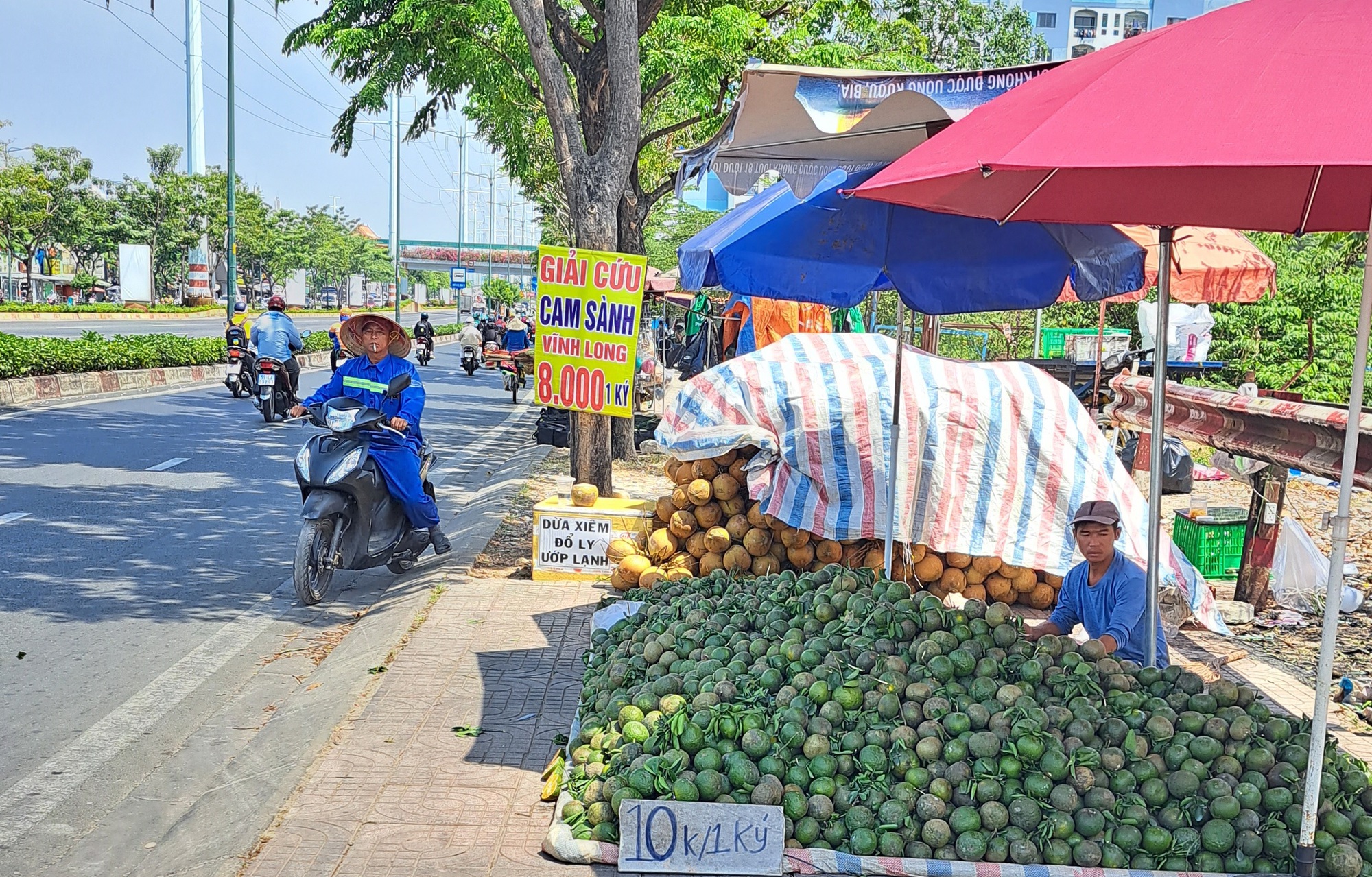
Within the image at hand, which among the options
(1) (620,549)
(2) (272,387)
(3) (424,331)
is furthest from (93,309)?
(1) (620,549)

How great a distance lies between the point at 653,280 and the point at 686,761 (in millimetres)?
19454

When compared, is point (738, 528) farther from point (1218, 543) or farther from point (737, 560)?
point (1218, 543)

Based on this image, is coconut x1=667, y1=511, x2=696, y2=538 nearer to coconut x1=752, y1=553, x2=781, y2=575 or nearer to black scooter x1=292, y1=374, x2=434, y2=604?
coconut x1=752, y1=553, x2=781, y2=575

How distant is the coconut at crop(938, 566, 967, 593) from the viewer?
6.62m

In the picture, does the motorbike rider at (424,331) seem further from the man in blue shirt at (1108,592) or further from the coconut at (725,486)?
the man in blue shirt at (1108,592)

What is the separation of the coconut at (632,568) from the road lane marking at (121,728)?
2134mm

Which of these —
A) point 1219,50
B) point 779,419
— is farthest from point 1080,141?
point 779,419

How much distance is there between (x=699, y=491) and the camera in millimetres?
6633

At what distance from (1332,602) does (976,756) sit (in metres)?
1.13

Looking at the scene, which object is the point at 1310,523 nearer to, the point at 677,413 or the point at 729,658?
the point at 677,413

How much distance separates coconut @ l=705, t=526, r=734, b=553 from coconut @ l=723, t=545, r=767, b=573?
59 mm

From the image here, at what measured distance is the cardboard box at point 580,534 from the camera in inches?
282

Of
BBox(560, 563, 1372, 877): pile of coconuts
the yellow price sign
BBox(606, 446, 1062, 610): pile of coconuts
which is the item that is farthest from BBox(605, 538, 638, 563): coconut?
BBox(560, 563, 1372, 877): pile of coconuts

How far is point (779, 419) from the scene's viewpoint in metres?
6.65
